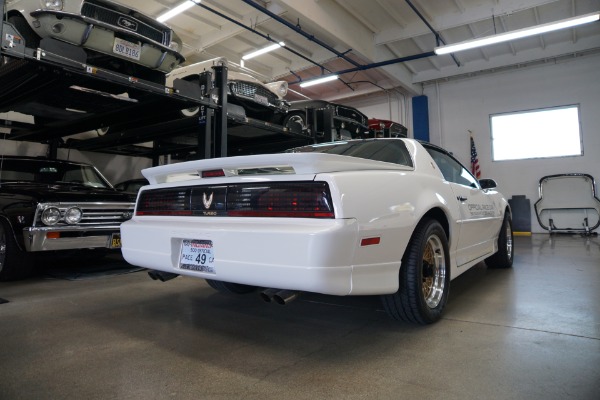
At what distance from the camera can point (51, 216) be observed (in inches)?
133

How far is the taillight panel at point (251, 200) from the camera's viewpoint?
1.66m

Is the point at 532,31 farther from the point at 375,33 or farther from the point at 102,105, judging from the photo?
the point at 102,105

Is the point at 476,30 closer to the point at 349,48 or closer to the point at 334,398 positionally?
the point at 349,48

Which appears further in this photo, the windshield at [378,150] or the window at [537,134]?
the window at [537,134]

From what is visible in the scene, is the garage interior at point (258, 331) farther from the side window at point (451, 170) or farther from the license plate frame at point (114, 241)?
the side window at point (451, 170)

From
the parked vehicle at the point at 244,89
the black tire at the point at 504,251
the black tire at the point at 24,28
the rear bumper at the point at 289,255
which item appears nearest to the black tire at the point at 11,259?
the black tire at the point at 24,28

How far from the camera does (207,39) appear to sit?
9273 millimetres

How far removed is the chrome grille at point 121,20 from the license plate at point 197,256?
7.71 ft

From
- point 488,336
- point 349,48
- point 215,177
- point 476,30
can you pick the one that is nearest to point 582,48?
point 476,30

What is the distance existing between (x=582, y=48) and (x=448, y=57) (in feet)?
10.6

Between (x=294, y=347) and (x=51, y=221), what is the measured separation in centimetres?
277

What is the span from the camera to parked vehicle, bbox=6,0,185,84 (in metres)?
2.93

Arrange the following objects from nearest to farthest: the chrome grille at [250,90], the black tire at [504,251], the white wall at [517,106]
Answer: the black tire at [504,251]
the chrome grille at [250,90]
the white wall at [517,106]

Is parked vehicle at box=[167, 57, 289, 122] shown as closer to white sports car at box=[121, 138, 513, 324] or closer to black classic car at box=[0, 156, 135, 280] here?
black classic car at box=[0, 156, 135, 280]
